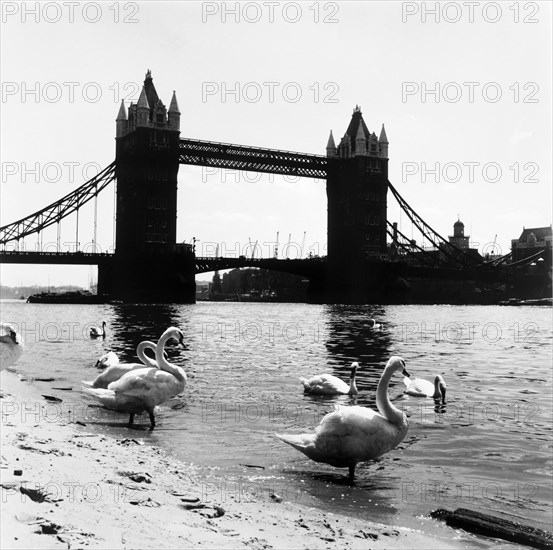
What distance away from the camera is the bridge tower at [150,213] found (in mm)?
85875

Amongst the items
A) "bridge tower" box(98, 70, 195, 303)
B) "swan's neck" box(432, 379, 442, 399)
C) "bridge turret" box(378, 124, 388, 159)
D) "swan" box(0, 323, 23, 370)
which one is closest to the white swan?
"swan's neck" box(432, 379, 442, 399)

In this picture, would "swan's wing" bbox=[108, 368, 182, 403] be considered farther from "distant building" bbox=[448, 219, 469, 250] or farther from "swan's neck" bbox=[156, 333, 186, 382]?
"distant building" bbox=[448, 219, 469, 250]

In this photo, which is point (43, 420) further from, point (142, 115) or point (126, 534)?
point (142, 115)

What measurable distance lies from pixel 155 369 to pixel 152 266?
249ft

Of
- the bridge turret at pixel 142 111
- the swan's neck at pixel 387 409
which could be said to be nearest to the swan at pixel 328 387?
the swan's neck at pixel 387 409

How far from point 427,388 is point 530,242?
440ft

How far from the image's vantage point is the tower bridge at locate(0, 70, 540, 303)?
86.3 m

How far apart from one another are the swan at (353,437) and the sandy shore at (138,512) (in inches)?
47.1

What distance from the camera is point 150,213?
91.6 metres

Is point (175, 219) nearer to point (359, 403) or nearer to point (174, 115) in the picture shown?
point (174, 115)

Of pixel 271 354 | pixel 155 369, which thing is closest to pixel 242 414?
pixel 155 369

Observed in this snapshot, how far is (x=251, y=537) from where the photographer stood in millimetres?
→ 5820

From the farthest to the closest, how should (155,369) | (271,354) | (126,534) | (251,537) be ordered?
(271,354) < (155,369) < (251,537) < (126,534)

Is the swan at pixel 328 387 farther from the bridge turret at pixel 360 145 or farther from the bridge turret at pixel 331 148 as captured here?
the bridge turret at pixel 331 148
